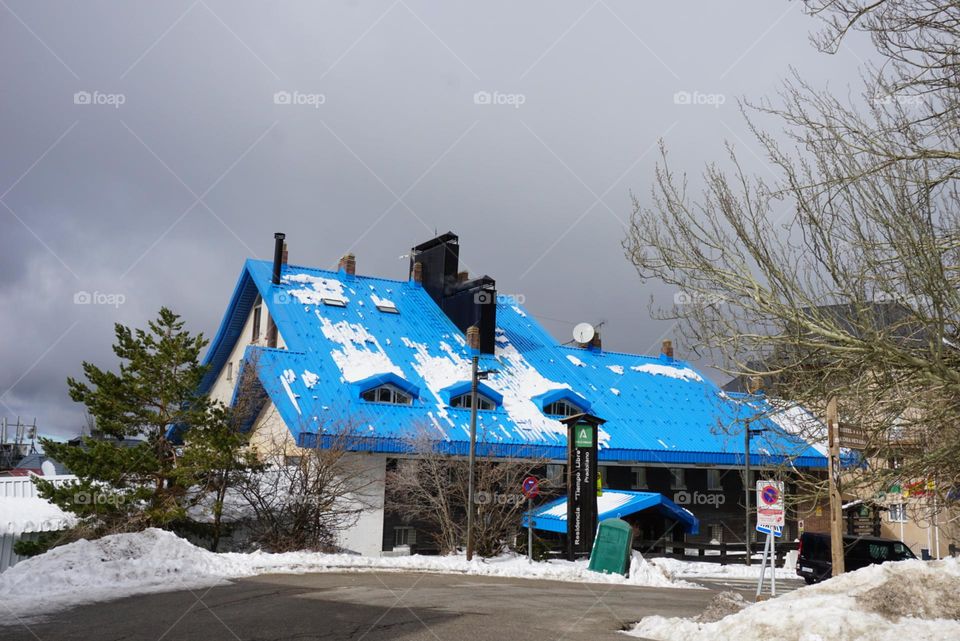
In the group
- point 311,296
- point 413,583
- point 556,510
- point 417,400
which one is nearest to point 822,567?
point 556,510

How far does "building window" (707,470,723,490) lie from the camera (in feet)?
123

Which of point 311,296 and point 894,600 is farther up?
point 311,296

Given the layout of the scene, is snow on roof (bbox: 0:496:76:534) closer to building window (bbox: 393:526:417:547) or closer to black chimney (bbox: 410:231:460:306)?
building window (bbox: 393:526:417:547)

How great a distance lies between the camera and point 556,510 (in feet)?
100

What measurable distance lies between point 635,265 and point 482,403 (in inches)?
908

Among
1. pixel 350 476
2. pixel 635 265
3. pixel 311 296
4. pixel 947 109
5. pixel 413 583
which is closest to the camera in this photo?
pixel 947 109

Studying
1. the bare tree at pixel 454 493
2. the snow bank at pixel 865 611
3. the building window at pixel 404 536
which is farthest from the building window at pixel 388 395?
the snow bank at pixel 865 611

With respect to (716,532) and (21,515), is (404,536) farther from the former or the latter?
(716,532)

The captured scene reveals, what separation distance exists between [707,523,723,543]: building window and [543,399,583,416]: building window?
8.62 metres

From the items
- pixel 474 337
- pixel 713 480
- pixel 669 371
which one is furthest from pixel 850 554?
pixel 669 371

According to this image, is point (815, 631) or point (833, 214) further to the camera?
point (833, 214)

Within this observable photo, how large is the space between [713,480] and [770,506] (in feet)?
78.7

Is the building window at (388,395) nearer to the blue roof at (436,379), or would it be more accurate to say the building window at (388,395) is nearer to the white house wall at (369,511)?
the blue roof at (436,379)

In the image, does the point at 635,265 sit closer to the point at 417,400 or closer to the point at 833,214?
the point at 833,214
